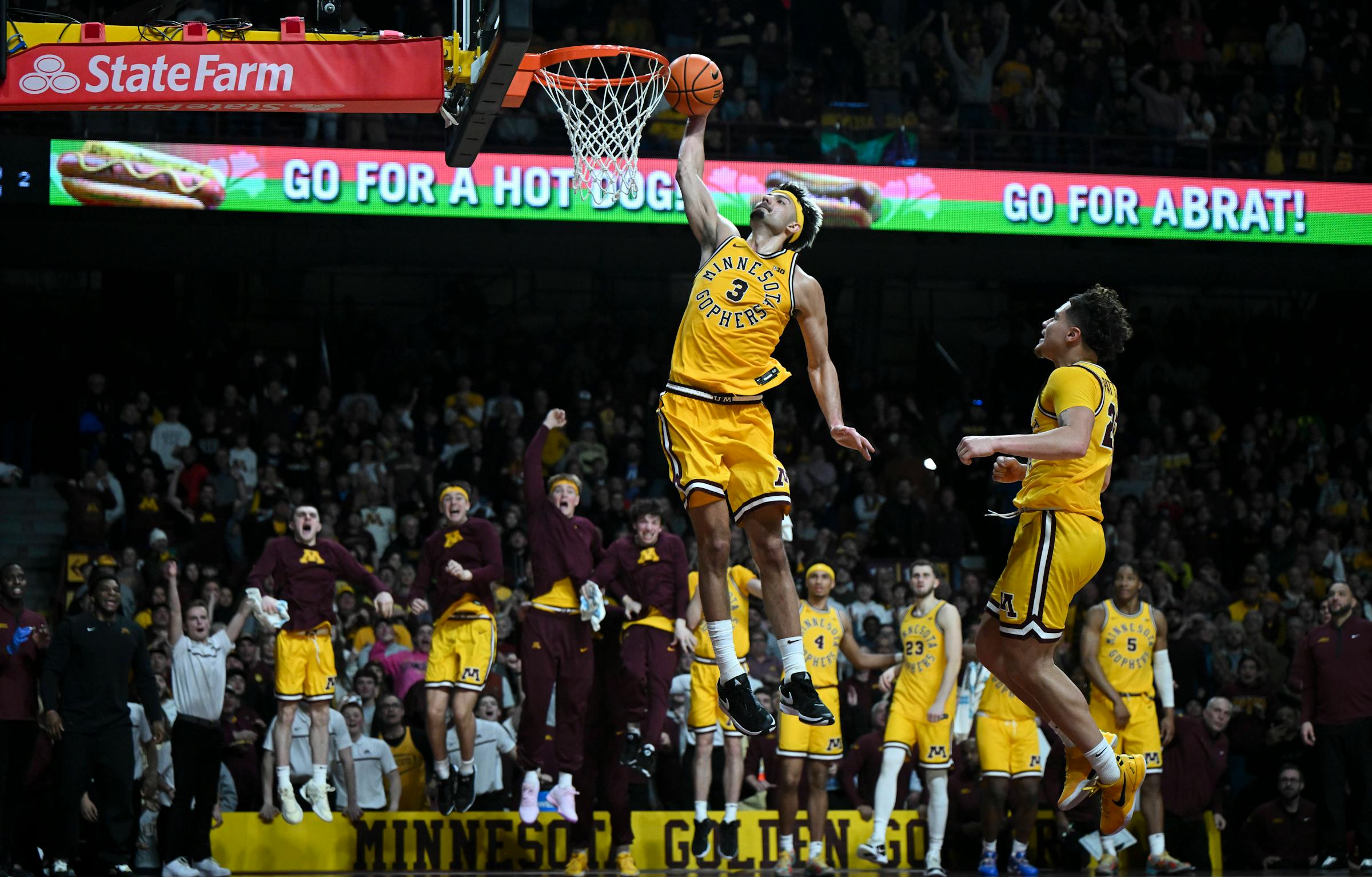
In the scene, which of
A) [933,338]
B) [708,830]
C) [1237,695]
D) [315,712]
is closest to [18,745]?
[315,712]

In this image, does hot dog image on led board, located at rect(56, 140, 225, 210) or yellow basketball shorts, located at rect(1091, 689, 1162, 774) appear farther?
hot dog image on led board, located at rect(56, 140, 225, 210)

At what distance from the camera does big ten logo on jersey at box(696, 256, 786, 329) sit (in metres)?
7.64

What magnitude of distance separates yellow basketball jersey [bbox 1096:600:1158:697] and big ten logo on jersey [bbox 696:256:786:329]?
21.0 ft

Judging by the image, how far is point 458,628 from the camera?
11859 millimetres

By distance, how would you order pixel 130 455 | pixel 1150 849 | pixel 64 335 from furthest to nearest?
pixel 64 335 → pixel 130 455 → pixel 1150 849

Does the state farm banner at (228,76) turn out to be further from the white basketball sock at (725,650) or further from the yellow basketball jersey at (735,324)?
the white basketball sock at (725,650)

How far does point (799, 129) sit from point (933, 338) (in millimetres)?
5449

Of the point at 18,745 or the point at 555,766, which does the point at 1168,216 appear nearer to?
the point at 555,766

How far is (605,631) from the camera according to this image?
12.4 meters

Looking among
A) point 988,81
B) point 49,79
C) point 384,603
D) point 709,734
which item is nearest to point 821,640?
point 709,734

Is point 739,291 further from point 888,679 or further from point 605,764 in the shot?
point 888,679

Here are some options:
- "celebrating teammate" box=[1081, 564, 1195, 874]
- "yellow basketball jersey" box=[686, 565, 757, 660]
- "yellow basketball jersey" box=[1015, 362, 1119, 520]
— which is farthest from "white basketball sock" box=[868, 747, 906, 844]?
"yellow basketball jersey" box=[1015, 362, 1119, 520]

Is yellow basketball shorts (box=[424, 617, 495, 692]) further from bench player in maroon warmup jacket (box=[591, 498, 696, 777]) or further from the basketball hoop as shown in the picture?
the basketball hoop

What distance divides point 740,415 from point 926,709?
5680 mm
